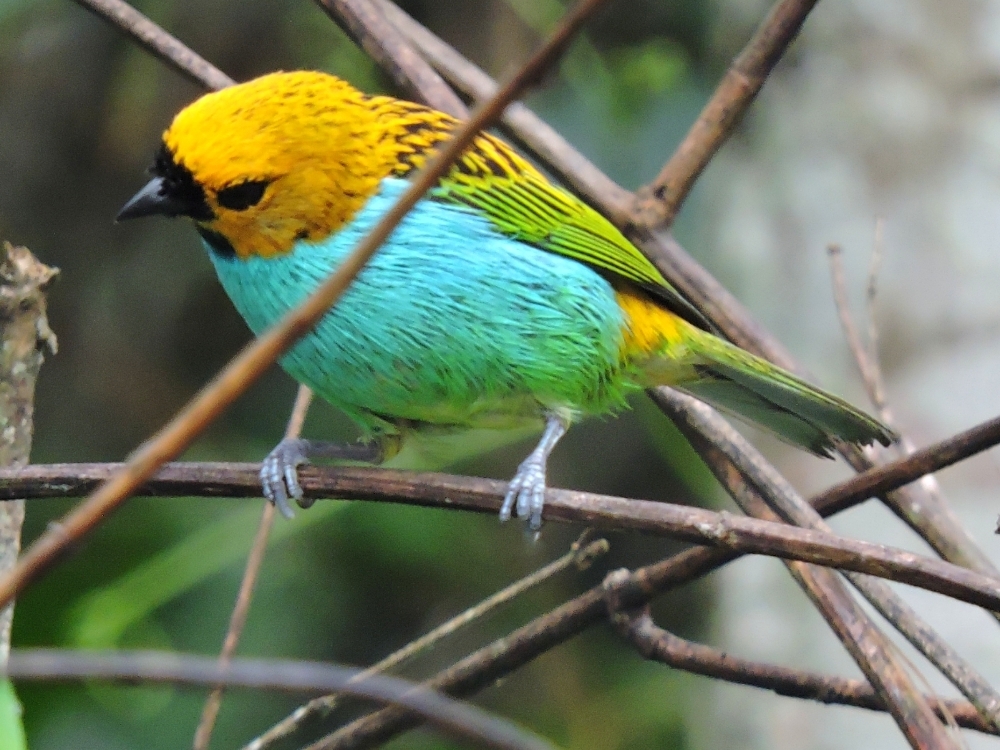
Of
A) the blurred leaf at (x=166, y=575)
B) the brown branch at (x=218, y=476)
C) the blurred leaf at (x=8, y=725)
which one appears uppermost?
the brown branch at (x=218, y=476)

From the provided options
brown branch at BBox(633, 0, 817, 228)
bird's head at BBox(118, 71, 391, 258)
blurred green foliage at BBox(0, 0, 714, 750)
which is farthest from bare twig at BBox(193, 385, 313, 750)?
blurred green foliage at BBox(0, 0, 714, 750)

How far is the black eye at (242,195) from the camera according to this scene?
2.05m

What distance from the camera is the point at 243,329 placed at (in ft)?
14.5

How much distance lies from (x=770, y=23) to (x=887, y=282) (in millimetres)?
1762

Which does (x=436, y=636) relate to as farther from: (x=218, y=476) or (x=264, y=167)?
(x=264, y=167)

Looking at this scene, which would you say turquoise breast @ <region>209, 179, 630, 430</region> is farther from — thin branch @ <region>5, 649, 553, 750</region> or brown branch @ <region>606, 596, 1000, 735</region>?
thin branch @ <region>5, 649, 553, 750</region>

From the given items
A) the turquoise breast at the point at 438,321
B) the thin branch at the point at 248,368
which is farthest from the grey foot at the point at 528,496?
the thin branch at the point at 248,368

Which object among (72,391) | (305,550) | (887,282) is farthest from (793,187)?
(72,391)

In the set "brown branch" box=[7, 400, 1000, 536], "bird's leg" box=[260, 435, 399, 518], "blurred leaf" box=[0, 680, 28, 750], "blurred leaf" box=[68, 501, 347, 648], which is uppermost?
"brown branch" box=[7, 400, 1000, 536]

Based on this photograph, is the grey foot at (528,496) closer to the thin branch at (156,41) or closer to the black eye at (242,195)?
the black eye at (242,195)

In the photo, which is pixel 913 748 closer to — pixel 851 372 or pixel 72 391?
pixel 851 372

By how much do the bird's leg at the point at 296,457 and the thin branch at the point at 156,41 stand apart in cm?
76

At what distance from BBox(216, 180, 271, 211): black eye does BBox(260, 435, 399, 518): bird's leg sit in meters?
0.47

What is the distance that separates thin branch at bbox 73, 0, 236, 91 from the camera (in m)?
2.31
